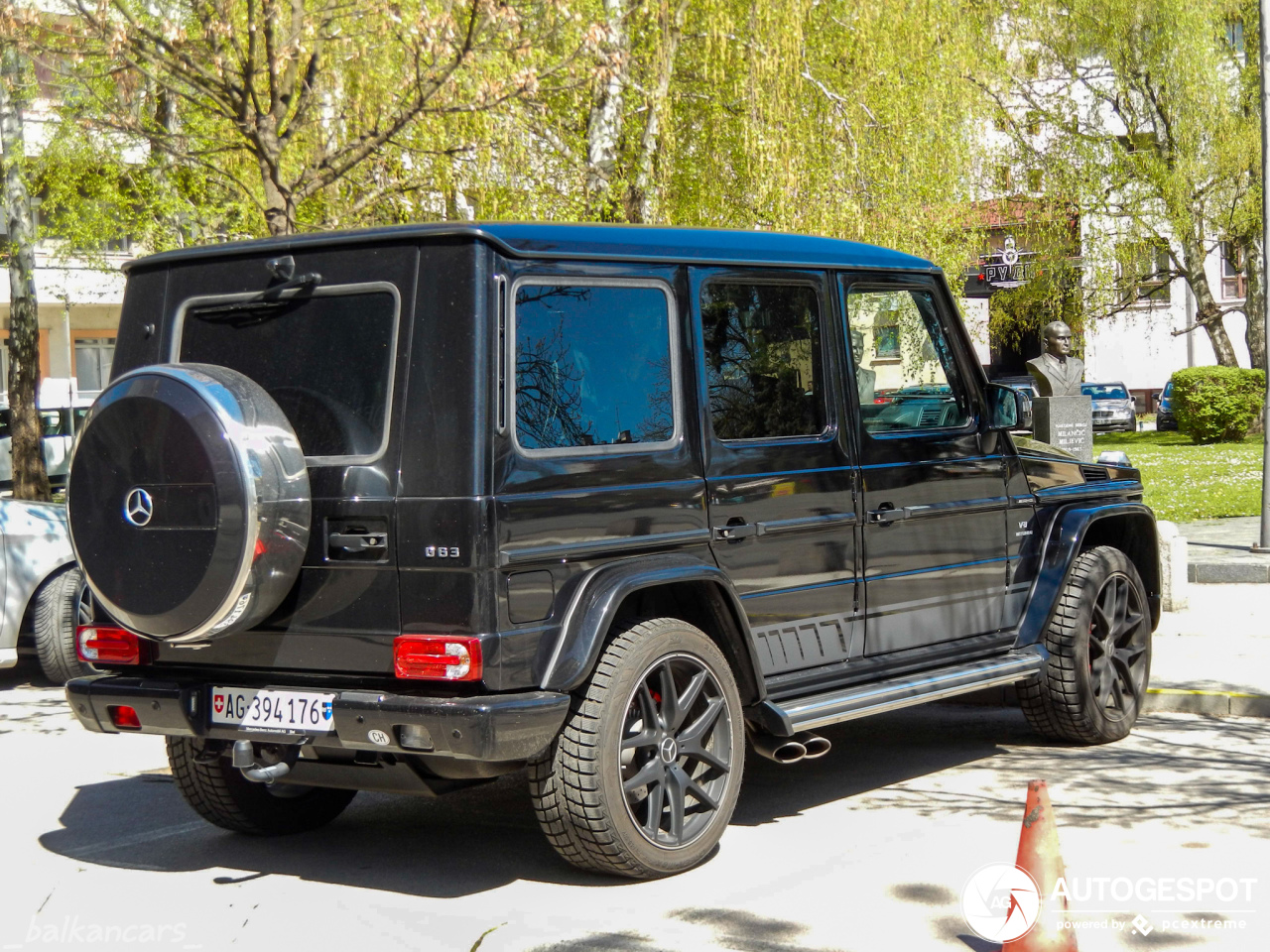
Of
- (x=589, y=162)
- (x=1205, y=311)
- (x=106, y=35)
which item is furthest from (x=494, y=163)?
(x=1205, y=311)

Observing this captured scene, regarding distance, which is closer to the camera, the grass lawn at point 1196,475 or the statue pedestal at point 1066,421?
the statue pedestal at point 1066,421

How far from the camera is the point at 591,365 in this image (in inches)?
210

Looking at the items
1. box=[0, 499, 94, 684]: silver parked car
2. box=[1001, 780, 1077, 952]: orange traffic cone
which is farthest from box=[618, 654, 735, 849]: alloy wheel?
box=[0, 499, 94, 684]: silver parked car

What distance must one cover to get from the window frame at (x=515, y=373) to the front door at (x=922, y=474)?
3.54 ft

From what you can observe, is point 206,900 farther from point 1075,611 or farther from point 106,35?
point 106,35

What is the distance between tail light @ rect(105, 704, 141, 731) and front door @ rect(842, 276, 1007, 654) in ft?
9.51

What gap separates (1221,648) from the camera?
9.50 meters

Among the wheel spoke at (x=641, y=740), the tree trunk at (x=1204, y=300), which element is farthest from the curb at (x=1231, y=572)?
the tree trunk at (x=1204, y=300)

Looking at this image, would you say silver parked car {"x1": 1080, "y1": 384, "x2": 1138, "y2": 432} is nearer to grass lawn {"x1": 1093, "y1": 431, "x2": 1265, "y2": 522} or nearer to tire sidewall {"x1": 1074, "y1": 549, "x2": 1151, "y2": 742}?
grass lawn {"x1": 1093, "y1": 431, "x2": 1265, "y2": 522}

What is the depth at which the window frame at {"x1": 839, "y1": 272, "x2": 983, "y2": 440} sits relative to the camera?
639cm

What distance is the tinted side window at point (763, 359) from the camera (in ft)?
19.1

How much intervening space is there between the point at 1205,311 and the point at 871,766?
29730 mm

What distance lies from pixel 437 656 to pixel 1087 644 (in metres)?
3.68

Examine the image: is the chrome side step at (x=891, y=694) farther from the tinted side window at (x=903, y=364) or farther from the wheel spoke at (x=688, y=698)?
the tinted side window at (x=903, y=364)
